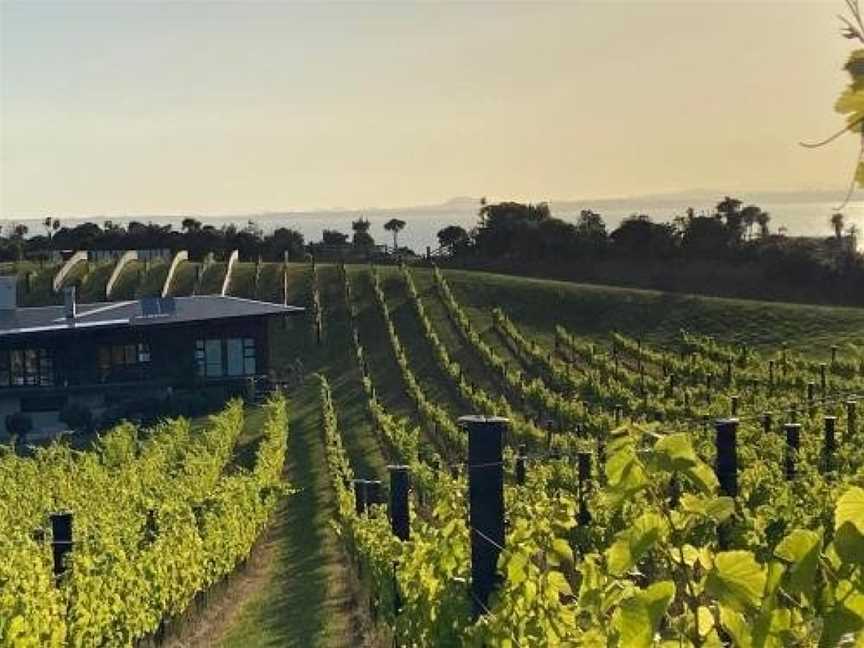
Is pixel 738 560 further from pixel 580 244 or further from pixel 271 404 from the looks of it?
→ pixel 580 244

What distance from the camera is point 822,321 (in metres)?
40.1

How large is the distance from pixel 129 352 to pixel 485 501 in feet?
115

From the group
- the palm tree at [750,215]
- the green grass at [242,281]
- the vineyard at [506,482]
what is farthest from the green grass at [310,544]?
the palm tree at [750,215]

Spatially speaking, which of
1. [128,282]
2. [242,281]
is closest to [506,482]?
[242,281]

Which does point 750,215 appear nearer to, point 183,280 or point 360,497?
point 183,280

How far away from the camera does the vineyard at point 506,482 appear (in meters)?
2.10

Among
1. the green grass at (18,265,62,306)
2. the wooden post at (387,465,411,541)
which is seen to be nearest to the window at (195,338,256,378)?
the green grass at (18,265,62,306)

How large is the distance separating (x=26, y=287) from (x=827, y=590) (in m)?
54.1

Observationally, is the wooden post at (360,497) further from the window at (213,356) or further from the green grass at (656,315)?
the green grass at (656,315)

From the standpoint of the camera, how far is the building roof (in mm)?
37469

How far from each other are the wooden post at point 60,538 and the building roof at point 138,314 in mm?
27684

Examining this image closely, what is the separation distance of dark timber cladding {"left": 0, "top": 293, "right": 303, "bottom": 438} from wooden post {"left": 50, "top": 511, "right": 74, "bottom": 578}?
27.5 meters

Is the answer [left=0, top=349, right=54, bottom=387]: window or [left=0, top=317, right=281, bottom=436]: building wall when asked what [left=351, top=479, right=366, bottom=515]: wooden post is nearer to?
[left=0, top=317, right=281, bottom=436]: building wall

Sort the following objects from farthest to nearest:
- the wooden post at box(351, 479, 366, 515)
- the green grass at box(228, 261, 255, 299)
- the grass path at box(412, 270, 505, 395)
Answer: the green grass at box(228, 261, 255, 299), the grass path at box(412, 270, 505, 395), the wooden post at box(351, 479, 366, 515)
